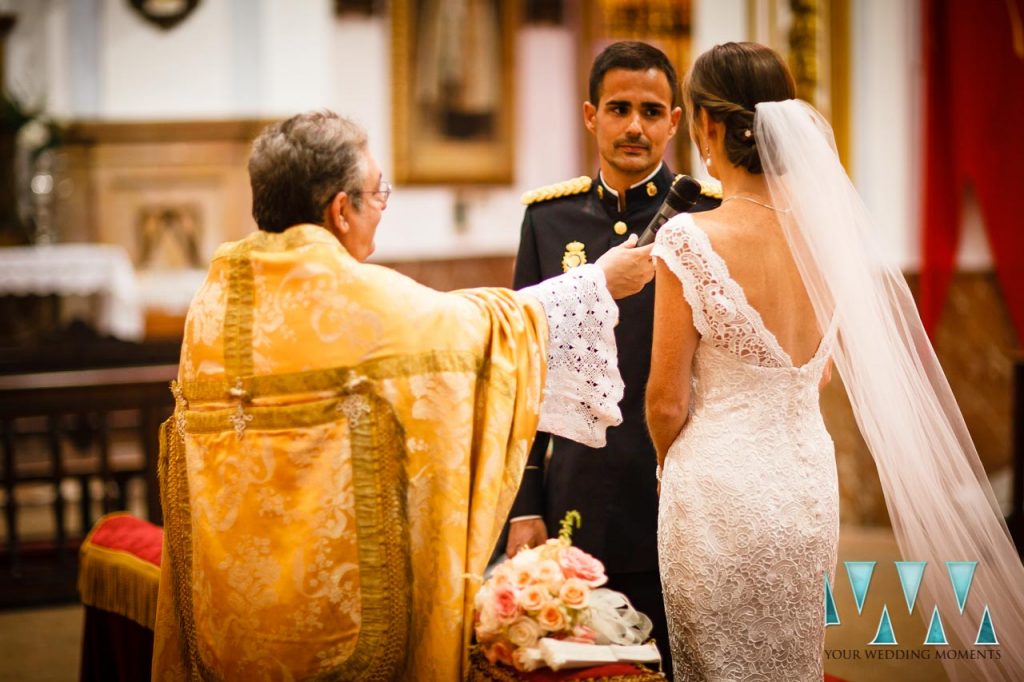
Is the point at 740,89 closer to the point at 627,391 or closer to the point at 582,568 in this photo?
the point at 627,391

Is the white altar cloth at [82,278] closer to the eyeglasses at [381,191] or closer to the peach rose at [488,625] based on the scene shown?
the eyeglasses at [381,191]

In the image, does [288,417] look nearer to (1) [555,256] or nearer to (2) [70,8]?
(1) [555,256]

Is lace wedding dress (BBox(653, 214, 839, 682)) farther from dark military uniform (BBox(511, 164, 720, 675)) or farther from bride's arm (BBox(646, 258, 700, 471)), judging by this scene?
dark military uniform (BBox(511, 164, 720, 675))

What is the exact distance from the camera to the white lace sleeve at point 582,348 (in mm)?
2398

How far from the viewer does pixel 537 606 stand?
84.0 inches

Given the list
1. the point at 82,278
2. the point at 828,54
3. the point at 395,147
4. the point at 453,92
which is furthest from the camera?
the point at 453,92

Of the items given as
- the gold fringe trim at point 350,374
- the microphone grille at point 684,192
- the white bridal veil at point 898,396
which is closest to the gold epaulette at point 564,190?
the microphone grille at point 684,192

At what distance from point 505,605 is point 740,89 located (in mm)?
1075

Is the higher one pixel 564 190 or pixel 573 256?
pixel 564 190

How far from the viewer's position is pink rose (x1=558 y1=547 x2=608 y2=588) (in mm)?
2205

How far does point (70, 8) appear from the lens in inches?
358

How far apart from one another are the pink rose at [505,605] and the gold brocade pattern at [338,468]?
0.08m

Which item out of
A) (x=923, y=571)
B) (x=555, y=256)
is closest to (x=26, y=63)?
(x=555, y=256)

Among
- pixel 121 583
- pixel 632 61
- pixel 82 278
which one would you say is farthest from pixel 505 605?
pixel 82 278
